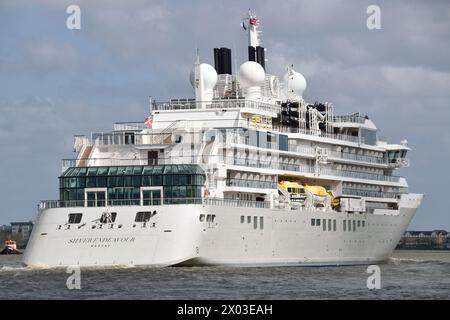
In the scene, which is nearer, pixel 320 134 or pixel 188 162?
pixel 188 162

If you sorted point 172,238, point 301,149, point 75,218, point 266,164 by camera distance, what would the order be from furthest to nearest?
point 301,149
point 266,164
point 75,218
point 172,238

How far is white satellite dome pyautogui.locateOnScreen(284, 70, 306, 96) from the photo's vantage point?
100188mm

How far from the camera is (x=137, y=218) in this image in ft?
247

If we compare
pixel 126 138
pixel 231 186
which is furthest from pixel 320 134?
pixel 126 138

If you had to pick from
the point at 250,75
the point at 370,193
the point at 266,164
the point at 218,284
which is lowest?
the point at 218,284

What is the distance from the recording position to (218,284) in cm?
6425

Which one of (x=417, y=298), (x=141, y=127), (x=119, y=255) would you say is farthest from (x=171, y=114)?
(x=417, y=298)

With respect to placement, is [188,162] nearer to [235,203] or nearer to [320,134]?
[235,203]

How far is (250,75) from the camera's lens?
92625mm

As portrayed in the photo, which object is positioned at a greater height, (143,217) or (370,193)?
(370,193)

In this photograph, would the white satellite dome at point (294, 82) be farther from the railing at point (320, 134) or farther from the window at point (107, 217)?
the window at point (107, 217)

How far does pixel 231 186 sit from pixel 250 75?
1255 cm

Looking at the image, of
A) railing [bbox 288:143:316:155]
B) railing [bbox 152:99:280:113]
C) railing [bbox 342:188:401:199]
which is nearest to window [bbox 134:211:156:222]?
railing [bbox 152:99:280:113]

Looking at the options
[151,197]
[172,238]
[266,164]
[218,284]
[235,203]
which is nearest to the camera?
A: [218,284]
